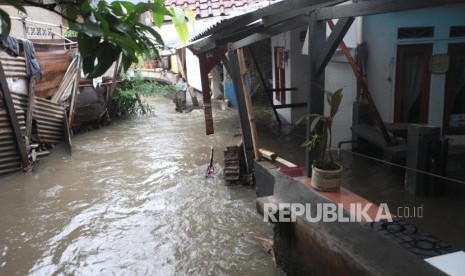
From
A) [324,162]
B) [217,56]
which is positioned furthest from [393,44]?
[324,162]

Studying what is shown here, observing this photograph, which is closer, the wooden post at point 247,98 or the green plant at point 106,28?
the green plant at point 106,28

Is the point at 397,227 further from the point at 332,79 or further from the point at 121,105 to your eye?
the point at 121,105

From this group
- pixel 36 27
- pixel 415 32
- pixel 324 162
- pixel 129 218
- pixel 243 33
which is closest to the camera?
pixel 324 162

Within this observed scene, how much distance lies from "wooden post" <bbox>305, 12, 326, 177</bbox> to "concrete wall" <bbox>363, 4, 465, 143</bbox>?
3.90 metres

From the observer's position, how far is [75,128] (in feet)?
41.8

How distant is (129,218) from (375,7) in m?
4.87

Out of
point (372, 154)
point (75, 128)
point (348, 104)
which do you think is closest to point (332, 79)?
point (348, 104)

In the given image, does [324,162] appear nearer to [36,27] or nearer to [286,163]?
[286,163]

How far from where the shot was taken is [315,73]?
4.28 m

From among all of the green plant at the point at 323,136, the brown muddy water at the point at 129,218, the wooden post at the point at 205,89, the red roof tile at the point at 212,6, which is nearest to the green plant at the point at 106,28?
the green plant at the point at 323,136

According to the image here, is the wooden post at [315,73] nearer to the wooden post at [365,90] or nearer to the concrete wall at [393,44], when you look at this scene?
the wooden post at [365,90]

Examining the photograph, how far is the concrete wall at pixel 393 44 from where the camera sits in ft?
23.6

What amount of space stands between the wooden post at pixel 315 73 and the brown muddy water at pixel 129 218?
189 centimetres

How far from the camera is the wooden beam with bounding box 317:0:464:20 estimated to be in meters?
2.68
